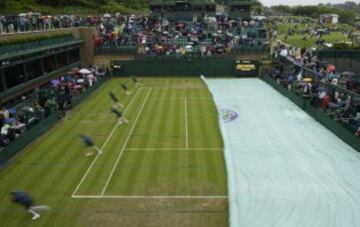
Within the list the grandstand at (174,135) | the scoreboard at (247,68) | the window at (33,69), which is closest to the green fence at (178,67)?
the grandstand at (174,135)

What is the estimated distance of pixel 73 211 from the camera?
15102 mm

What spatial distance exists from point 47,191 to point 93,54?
98.5 feet

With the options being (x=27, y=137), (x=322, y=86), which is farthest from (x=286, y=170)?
(x=27, y=137)

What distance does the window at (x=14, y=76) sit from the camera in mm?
26972

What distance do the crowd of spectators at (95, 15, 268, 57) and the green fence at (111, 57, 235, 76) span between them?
1616 mm

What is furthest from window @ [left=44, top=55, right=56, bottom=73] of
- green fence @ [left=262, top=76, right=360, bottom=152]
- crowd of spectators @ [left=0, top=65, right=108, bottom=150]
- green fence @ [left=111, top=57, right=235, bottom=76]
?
green fence @ [left=262, top=76, right=360, bottom=152]

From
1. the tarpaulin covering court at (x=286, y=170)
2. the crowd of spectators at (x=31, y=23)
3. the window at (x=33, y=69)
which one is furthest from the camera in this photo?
the crowd of spectators at (x=31, y=23)

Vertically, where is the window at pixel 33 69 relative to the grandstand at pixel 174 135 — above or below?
above

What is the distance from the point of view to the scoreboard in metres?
42.9

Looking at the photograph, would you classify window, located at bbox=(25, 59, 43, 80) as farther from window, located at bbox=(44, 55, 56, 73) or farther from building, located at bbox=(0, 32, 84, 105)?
window, located at bbox=(44, 55, 56, 73)

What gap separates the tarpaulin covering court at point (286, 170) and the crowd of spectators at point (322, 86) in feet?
3.97

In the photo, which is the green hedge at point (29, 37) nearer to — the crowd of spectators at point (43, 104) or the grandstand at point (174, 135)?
the grandstand at point (174, 135)

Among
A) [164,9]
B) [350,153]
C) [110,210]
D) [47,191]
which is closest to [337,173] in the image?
[350,153]

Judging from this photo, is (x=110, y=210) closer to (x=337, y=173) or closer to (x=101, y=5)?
(x=337, y=173)
